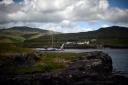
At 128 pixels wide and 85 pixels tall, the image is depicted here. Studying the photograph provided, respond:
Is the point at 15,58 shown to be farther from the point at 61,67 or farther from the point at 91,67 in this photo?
the point at 91,67

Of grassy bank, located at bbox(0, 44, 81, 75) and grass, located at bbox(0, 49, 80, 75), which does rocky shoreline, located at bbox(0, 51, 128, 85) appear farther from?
grassy bank, located at bbox(0, 44, 81, 75)

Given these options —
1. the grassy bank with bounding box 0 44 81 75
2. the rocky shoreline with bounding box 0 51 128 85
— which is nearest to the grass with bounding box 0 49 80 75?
the grassy bank with bounding box 0 44 81 75

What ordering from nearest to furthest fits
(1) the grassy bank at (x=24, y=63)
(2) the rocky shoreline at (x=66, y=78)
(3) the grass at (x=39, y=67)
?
(2) the rocky shoreline at (x=66, y=78)
(3) the grass at (x=39, y=67)
(1) the grassy bank at (x=24, y=63)

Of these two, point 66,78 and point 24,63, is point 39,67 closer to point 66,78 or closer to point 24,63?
point 24,63

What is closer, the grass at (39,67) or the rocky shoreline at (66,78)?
the rocky shoreline at (66,78)

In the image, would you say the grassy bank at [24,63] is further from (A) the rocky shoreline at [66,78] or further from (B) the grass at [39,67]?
(A) the rocky shoreline at [66,78]

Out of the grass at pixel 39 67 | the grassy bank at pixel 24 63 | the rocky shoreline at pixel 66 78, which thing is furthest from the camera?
the grassy bank at pixel 24 63

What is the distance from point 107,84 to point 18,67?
24.1 meters

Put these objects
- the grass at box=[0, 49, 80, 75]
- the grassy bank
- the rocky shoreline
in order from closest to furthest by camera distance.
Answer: the rocky shoreline → the grass at box=[0, 49, 80, 75] → the grassy bank

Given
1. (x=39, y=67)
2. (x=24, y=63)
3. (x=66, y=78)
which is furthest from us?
(x=24, y=63)

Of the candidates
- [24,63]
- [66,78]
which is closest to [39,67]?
[24,63]

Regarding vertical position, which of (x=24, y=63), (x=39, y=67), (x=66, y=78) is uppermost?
(x=24, y=63)

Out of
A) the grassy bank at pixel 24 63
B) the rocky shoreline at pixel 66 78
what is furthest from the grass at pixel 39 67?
the rocky shoreline at pixel 66 78

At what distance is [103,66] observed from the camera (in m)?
79.5
